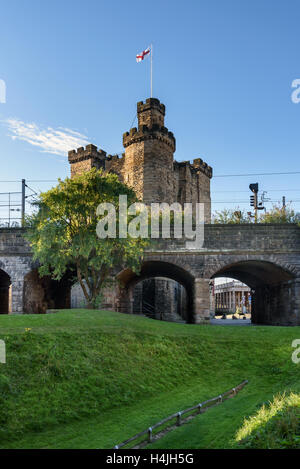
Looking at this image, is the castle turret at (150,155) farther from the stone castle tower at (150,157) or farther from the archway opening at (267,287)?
the archway opening at (267,287)

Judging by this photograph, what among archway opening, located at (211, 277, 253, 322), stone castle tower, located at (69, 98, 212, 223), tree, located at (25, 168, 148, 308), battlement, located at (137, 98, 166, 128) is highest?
battlement, located at (137, 98, 166, 128)

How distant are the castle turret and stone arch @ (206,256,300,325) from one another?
41.4 feet

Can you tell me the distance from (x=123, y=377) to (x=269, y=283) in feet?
68.1

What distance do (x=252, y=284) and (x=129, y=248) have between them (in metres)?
16.9

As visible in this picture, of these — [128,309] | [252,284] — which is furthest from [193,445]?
[252,284]

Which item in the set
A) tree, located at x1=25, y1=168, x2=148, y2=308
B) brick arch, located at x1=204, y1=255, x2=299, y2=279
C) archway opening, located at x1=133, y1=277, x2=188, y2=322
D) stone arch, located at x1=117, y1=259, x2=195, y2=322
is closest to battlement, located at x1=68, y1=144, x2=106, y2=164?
archway opening, located at x1=133, y1=277, x2=188, y2=322

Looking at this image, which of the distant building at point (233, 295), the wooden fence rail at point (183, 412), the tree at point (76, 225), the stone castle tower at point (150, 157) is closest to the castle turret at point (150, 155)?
the stone castle tower at point (150, 157)

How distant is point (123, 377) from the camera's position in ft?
42.6

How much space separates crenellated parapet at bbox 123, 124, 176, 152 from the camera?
41.8 meters

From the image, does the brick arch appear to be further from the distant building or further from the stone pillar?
the distant building

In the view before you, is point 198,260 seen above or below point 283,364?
above

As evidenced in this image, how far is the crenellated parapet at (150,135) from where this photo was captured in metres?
41.8

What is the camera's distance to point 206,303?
25438 millimetres
